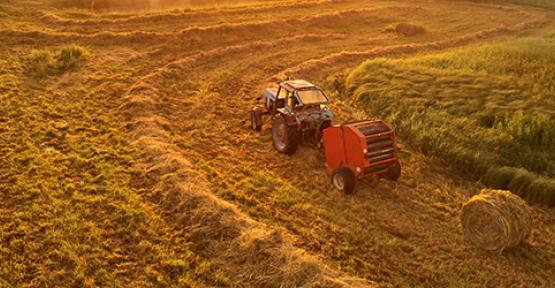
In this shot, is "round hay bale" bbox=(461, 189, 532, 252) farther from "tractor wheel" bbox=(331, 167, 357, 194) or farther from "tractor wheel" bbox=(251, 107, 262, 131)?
"tractor wheel" bbox=(251, 107, 262, 131)

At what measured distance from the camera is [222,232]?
33.8 feet

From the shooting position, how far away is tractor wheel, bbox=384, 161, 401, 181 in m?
12.9

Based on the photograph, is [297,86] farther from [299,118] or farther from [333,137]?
[333,137]

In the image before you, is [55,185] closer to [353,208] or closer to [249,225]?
[249,225]

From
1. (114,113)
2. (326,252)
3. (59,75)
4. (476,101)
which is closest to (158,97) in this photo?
(114,113)

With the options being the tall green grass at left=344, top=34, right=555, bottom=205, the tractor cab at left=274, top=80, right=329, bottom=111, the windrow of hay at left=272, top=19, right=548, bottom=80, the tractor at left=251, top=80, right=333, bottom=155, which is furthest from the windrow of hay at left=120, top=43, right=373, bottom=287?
the windrow of hay at left=272, top=19, right=548, bottom=80

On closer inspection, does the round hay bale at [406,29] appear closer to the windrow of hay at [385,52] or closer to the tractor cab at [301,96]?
the windrow of hay at [385,52]

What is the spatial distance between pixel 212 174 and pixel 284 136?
9.02 feet

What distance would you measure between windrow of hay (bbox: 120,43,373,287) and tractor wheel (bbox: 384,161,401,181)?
4.21m

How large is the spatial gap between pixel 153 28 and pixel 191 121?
13945 millimetres

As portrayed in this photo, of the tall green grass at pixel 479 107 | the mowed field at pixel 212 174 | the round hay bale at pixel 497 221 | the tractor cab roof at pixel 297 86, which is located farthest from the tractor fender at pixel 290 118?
the round hay bale at pixel 497 221

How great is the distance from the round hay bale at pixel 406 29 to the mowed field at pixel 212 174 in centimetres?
706

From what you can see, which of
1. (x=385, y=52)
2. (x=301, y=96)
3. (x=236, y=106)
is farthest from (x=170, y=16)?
(x=301, y=96)

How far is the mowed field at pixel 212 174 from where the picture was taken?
9492 mm
